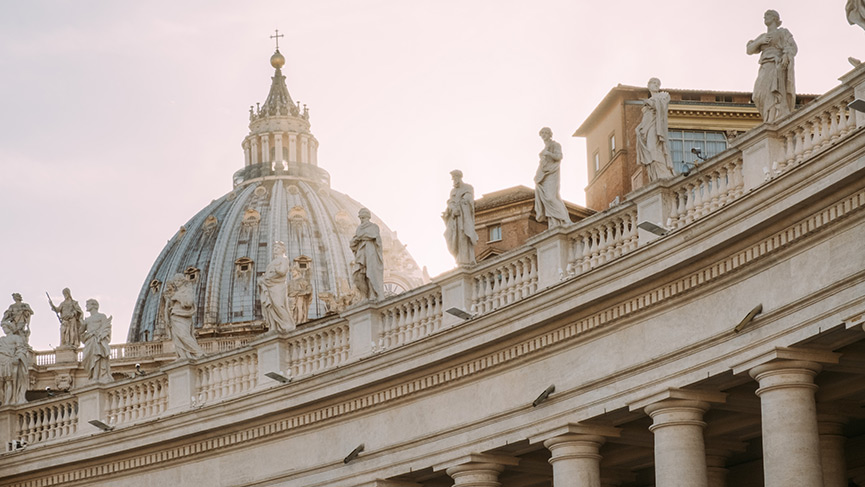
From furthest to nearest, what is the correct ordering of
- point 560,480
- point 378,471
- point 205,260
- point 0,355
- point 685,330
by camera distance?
point 205,260 < point 0,355 < point 378,471 < point 560,480 < point 685,330

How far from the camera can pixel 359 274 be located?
41.1 m

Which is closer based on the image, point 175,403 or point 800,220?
point 800,220

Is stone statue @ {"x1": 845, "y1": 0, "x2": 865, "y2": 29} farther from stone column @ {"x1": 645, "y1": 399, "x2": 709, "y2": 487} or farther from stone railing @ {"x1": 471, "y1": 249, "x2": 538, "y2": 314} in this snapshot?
stone railing @ {"x1": 471, "y1": 249, "x2": 538, "y2": 314}

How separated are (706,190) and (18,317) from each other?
24.0 m

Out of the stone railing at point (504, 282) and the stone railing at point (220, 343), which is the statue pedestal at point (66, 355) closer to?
the stone railing at point (220, 343)

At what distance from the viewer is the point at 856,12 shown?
3011 centimetres

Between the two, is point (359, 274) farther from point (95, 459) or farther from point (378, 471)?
point (95, 459)

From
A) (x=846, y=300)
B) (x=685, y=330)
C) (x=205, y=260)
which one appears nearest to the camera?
(x=846, y=300)

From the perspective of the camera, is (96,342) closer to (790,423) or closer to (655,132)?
(655,132)

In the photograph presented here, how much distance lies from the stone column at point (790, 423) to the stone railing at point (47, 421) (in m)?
20.6

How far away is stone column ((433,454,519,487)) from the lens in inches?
1448

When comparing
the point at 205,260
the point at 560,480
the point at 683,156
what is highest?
the point at 205,260

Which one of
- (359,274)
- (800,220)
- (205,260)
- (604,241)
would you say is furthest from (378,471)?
(205,260)

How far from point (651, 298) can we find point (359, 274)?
9.54 m
